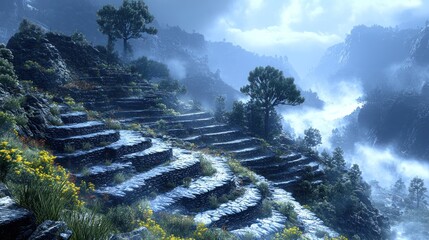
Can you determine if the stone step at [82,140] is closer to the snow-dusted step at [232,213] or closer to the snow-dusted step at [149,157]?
the snow-dusted step at [149,157]

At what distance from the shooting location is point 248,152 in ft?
109

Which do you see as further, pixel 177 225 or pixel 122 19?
pixel 122 19

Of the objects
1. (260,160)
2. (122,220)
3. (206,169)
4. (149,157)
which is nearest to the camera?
(122,220)

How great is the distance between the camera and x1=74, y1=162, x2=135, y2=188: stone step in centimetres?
1418

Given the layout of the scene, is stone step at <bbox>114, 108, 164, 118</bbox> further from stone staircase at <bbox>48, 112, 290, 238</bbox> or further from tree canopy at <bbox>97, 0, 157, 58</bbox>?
tree canopy at <bbox>97, 0, 157, 58</bbox>

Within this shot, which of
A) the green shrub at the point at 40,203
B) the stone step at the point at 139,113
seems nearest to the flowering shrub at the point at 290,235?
the green shrub at the point at 40,203

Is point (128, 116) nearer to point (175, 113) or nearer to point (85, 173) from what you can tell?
point (175, 113)

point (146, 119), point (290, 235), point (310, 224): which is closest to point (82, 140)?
point (290, 235)

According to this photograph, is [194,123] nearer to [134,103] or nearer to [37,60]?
[134,103]

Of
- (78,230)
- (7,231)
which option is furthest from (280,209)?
(7,231)

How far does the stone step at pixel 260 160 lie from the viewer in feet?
102

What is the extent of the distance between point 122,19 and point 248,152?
3183 centimetres

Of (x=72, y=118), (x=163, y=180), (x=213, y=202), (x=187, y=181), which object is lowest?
(x=213, y=202)

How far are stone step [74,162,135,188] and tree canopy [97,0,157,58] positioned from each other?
128ft
